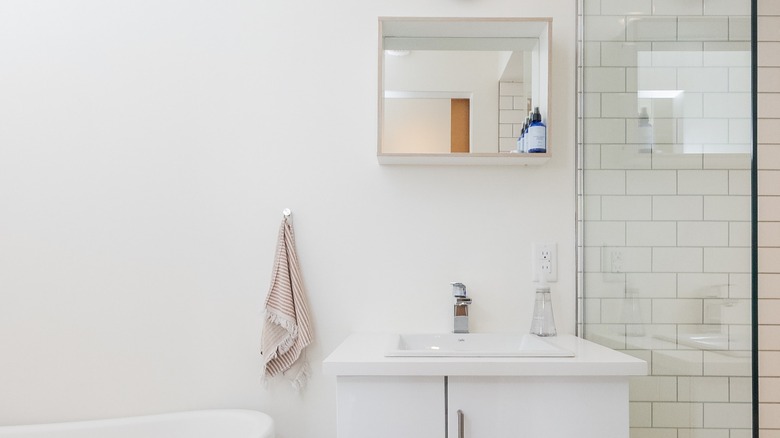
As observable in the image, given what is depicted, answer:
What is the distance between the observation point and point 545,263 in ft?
6.20

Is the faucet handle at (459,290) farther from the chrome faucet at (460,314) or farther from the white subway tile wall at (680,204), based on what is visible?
the white subway tile wall at (680,204)

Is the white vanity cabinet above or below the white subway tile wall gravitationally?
below

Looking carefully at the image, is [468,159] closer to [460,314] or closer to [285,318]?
[460,314]

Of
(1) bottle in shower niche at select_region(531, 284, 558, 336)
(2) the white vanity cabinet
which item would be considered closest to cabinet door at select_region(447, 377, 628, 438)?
(2) the white vanity cabinet

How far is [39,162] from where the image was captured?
193 centimetres

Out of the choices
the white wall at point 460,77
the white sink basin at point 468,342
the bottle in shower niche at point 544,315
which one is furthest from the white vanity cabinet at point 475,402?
the white wall at point 460,77

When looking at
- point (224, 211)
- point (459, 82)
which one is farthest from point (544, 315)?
point (224, 211)

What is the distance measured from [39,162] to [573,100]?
188 centimetres

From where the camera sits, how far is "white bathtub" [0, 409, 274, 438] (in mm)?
1779

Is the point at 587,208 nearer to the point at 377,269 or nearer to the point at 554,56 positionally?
the point at 554,56

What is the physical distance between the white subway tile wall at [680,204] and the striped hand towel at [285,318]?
97 cm

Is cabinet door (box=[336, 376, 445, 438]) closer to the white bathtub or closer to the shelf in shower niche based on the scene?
the white bathtub

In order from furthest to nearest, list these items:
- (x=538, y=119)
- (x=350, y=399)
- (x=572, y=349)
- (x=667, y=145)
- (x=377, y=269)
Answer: (x=377, y=269) → (x=538, y=119) → (x=572, y=349) → (x=350, y=399) → (x=667, y=145)

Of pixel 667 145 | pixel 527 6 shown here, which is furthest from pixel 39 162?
pixel 667 145
